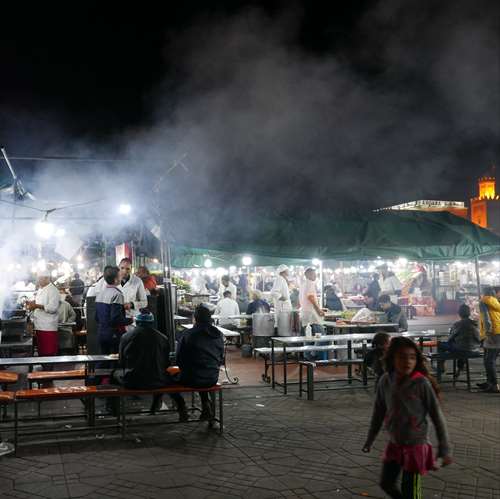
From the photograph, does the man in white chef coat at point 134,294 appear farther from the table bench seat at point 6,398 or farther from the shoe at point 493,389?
the shoe at point 493,389

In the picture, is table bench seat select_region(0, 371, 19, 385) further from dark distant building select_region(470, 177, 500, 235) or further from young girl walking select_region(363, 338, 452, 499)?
dark distant building select_region(470, 177, 500, 235)

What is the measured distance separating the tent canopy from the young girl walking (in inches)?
212

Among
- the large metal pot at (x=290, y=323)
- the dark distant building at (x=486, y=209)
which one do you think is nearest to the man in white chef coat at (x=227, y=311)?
the large metal pot at (x=290, y=323)

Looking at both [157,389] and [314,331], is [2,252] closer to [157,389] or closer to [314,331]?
[314,331]

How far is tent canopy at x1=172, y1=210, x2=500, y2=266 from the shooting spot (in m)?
8.74

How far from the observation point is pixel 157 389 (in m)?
6.16

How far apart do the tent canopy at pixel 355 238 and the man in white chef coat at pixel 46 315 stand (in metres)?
2.23

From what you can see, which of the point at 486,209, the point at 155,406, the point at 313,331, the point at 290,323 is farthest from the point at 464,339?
the point at 486,209

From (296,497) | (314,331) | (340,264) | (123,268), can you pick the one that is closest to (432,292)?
(340,264)

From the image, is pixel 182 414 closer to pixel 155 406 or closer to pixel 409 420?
pixel 155 406

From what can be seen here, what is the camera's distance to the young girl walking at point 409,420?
130 inches

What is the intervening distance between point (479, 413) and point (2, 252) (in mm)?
10534

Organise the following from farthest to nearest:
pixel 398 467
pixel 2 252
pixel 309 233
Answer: pixel 2 252
pixel 309 233
pixel 398 467

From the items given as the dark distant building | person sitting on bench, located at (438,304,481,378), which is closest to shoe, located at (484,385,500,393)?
person sitting on bench, located at (438,304,481,378)
